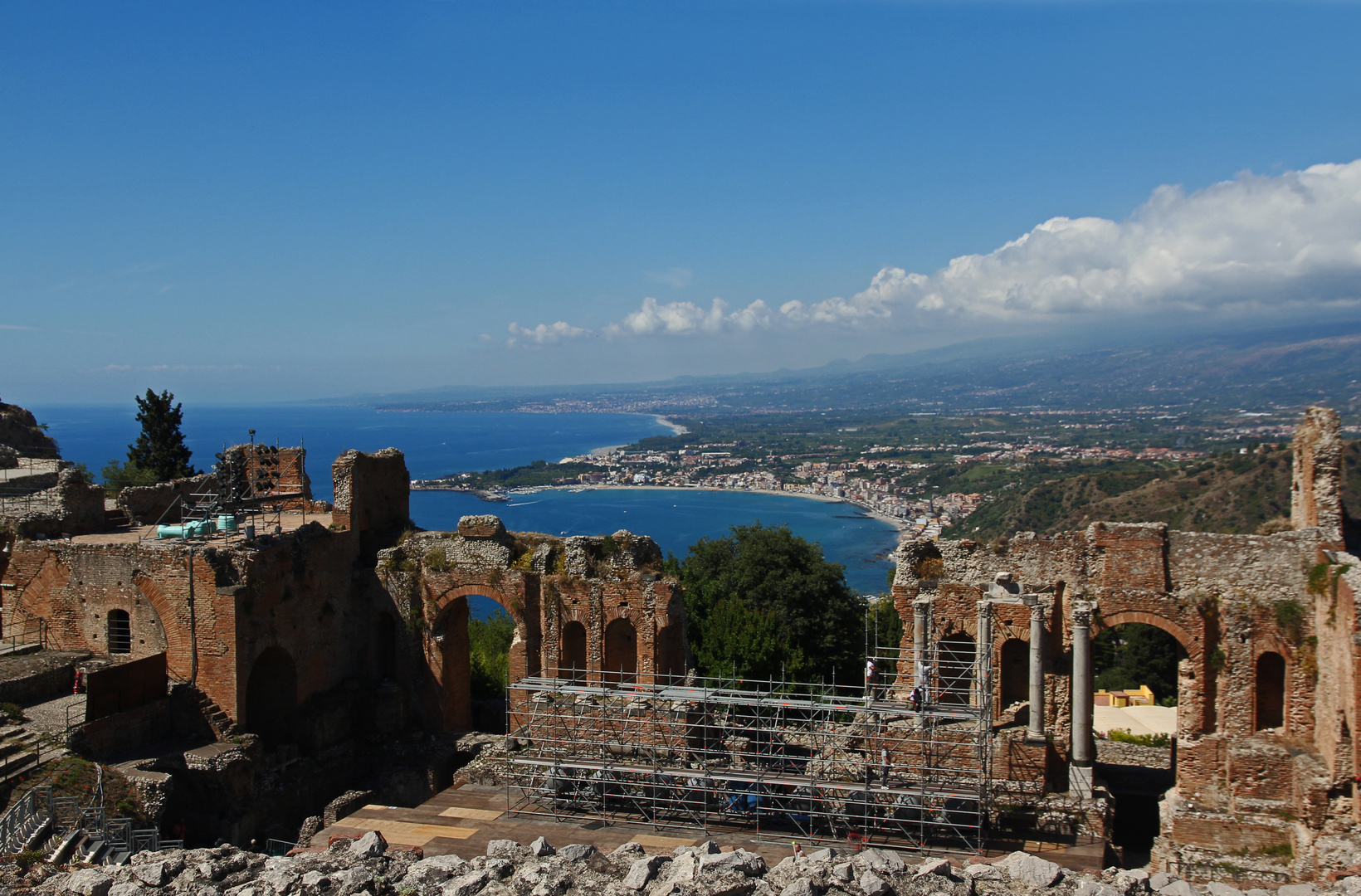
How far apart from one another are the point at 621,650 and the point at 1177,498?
4441 cm

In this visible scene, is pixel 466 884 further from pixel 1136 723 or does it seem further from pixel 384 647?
pixel 1136 723

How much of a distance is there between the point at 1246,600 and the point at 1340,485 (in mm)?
2925

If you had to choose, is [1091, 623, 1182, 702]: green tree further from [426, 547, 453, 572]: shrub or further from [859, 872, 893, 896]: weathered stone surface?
[859, 872, 893, 896]: weathered stone surface

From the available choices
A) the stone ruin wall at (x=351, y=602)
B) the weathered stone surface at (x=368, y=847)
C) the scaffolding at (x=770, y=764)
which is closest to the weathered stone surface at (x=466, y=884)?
the weathered stone surface at (x=368, y=847)

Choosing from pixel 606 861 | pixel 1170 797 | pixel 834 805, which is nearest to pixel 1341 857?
pixel 1170 797

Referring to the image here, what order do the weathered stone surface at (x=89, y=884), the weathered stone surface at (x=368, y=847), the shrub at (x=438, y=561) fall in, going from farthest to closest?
1. the shrub at (x=438, y=561)
2. the weathered stone surface at (x=368, y=847)
3. the weathered stone surface at (x=89, y=884)

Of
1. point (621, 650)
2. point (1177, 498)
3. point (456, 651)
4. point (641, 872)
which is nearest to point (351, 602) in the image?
point (456, 651)

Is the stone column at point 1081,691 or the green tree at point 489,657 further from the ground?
the stone column at point 1081,691

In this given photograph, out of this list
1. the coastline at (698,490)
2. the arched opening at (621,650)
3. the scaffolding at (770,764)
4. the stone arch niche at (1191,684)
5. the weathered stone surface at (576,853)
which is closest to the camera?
the weathered stone surface at (576,853)

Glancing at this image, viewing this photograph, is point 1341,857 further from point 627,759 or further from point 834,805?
point 627,759

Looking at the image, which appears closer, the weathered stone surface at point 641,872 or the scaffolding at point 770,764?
the weathered stone surface at point 641,872

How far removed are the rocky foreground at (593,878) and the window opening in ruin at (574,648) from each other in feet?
32.7

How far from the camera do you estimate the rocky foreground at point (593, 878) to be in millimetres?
10695

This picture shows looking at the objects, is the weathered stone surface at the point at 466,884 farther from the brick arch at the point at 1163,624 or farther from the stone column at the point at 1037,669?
the brick arch at the point at 1163,624
